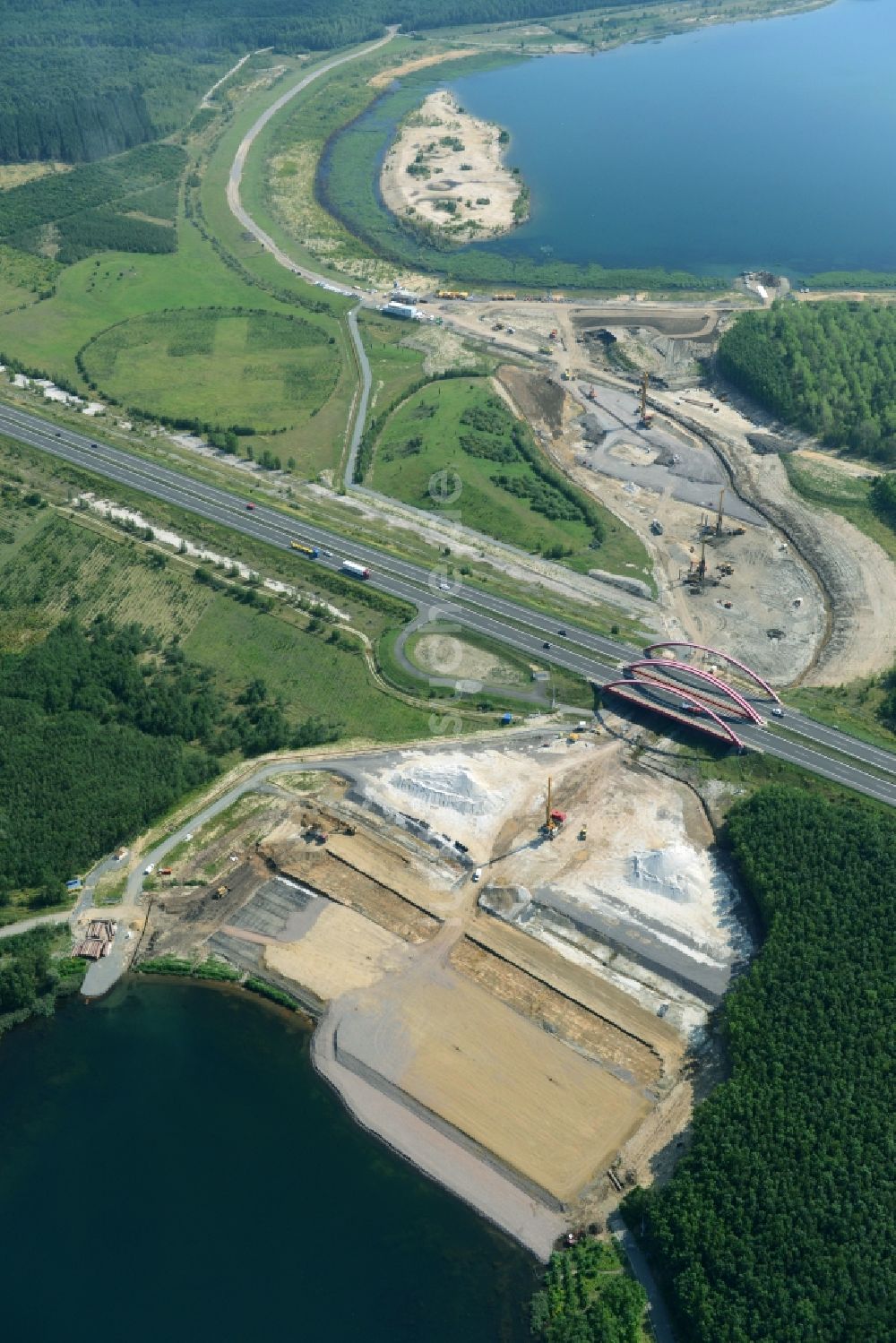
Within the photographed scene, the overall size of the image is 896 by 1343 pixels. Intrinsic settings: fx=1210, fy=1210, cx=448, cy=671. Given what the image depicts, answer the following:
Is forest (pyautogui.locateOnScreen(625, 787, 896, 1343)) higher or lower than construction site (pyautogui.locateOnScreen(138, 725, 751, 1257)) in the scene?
higher

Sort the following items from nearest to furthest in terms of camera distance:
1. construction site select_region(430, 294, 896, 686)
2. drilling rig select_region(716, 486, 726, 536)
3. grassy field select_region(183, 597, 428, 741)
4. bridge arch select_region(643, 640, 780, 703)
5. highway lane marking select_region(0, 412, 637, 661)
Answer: bridge arch select_region(643, 640, 780, 703), grassy field select_region(183, 597, 428, 741), construction site select_region(430, 294, 896, 686), highway lane marking select_region(0, 412, 637, 661), drilling rig select_region(716, 486, 726, 536)

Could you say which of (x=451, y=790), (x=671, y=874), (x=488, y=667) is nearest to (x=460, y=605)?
(x=488, y=667)

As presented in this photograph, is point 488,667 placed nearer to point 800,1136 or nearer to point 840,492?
point 840,492

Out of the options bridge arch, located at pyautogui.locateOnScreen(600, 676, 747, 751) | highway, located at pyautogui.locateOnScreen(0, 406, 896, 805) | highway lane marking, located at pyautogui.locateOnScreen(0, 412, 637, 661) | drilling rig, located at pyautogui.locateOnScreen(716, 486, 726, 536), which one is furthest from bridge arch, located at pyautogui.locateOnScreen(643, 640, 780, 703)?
drilling rig, located at pyautogui.locateOnScreen(716, 486, 726, 536)

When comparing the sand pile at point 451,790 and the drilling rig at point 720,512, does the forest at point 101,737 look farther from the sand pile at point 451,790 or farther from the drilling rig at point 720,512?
the drilling rig at point 720,512

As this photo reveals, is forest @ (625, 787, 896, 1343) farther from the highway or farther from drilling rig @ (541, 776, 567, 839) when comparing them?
drilling rig @ (541, 776, 567, 839)

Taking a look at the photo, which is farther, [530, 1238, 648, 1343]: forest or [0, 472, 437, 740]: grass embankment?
[0, 472, 437, 740]: grass embankment
